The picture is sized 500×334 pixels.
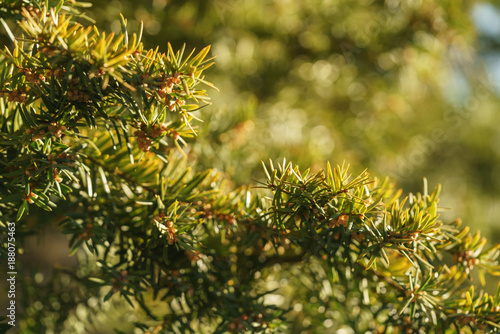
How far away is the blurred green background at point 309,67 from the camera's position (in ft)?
2.27

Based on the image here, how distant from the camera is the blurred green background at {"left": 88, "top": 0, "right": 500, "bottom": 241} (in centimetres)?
69

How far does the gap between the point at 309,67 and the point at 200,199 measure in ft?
2.28

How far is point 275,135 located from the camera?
863mm

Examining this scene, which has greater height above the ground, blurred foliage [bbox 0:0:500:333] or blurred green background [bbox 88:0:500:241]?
blurred green background [bbox 88:0:500:241]

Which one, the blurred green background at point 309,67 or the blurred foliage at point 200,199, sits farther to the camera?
the blurred green background at point 309,67

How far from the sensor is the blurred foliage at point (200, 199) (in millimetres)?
323

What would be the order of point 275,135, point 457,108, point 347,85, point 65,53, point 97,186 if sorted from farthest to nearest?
point 457,108
point 347,85
point 275,135
point 97,186
point 65,53

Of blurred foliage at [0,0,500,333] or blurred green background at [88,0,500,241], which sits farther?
blurred green background at [88,0,500,241]

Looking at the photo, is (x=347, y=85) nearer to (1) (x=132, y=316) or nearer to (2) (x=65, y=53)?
(1) (x=132, y=316)

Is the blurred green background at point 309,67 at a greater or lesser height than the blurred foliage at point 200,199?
greater

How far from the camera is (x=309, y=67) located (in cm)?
101

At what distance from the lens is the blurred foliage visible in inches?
12.7

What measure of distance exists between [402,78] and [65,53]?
0.82 meters

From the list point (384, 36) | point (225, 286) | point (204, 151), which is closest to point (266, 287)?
point (225, 286)
